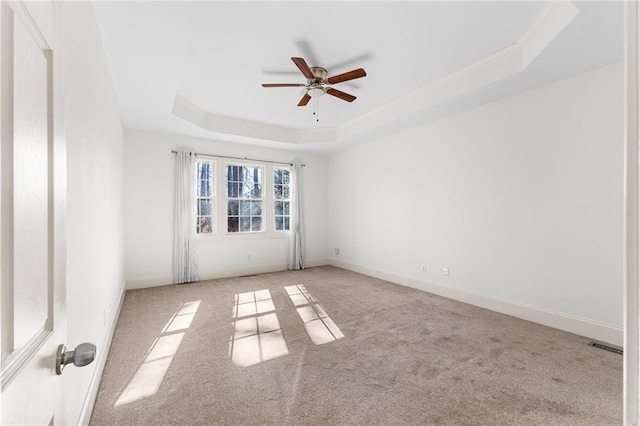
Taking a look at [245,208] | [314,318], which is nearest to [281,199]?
[245,208]

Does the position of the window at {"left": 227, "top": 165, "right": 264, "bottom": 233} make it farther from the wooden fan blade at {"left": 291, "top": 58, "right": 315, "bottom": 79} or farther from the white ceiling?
the wooden fan blade at {"left": 291, "top": 58, "right": 315, "bottom": 79}

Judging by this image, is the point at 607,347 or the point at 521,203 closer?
the point at 607,347

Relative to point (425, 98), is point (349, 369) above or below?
below

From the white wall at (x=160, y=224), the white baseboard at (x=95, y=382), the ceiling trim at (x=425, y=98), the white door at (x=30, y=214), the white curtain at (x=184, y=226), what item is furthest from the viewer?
the white curtain at (x=184, y=226)

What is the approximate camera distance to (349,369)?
2.35 metres

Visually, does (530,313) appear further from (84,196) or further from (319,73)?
(84,196)

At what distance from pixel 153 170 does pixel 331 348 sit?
4.24 meters

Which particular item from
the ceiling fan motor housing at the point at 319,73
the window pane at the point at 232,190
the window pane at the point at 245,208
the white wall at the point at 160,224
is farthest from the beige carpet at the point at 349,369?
the ceiling fan motor housing at the point at 319,73

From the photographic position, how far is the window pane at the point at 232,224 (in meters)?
5.73

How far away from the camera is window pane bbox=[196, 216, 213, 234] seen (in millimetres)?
5453

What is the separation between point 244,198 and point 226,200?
38 cm

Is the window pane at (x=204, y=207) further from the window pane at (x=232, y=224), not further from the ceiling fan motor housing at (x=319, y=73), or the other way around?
the ceiling fan motor housing at (x=319, y=73)

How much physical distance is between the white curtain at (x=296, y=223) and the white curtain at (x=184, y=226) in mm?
2046

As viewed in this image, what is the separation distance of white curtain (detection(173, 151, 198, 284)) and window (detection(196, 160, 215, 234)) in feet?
0.74
